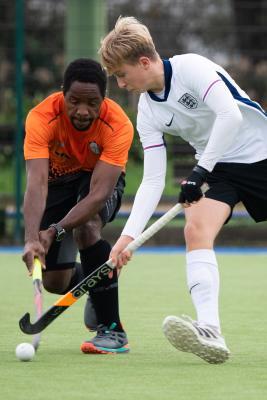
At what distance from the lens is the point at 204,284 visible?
17.2 ft

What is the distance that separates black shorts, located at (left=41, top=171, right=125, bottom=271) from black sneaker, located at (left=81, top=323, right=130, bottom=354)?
1.84ft

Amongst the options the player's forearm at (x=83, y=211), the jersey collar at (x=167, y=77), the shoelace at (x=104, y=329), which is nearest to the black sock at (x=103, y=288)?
the shoelace at (x=104, y=329)

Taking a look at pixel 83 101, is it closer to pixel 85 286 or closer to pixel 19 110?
pixel 85 286

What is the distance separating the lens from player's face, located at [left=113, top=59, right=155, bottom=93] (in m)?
5.28

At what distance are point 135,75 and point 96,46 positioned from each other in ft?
27.9

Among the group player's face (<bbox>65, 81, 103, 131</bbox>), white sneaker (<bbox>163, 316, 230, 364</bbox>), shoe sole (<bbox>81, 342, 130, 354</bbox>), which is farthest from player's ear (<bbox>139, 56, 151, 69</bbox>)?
shoe sole (<bbox>81, 342, 130, 354</bbox>)

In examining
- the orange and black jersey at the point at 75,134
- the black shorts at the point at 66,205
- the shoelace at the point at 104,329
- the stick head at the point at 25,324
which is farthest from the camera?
the black shorts at the point at 66,205

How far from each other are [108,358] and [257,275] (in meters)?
4.59

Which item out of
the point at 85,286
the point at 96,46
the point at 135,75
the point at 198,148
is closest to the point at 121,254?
the point at 85,286

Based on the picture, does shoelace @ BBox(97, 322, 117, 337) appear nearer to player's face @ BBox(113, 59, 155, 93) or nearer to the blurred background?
player's face @ BBox(113, 59, 155, 93)

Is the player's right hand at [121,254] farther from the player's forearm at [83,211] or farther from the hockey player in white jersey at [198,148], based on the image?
the player's forearm at [83,211]

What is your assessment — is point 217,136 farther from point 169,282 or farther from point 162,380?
point 169,282

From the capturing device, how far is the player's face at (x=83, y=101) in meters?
5.46

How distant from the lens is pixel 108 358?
5.54 m
